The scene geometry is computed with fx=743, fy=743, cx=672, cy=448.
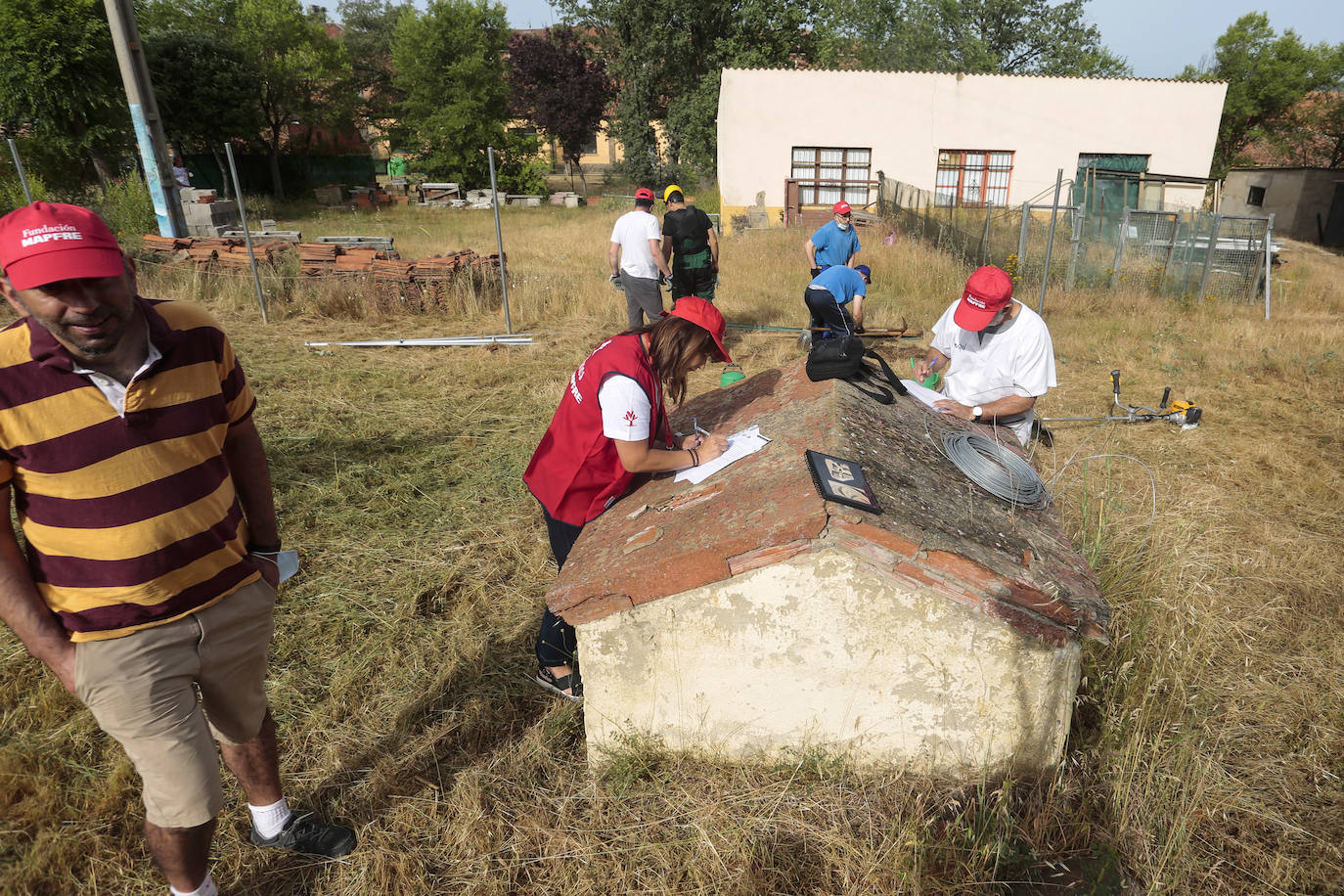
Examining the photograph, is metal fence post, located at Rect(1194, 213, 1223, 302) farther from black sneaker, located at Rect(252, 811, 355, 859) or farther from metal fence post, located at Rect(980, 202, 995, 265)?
black sneaker, located at Rect(252, 811, 355, 859)

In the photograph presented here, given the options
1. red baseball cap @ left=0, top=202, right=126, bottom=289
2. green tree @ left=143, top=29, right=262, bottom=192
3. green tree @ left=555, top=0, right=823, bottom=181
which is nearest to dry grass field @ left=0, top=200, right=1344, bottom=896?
red baseball cap @ left=0, top=202, right=126, bottom=289

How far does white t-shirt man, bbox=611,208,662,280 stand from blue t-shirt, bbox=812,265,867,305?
170 centimetres

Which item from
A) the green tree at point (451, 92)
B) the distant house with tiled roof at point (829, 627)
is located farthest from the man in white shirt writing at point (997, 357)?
the green tree at point (451, 92)

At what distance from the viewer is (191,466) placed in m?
1.98

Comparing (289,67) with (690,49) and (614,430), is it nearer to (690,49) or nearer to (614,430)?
(690,49)

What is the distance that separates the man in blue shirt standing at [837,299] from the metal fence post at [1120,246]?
6.80 meters

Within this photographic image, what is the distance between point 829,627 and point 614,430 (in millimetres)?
996

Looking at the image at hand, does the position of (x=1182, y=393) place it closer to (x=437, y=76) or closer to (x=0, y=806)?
(x=0, y=806)

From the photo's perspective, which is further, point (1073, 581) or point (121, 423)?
point (1073, 581)

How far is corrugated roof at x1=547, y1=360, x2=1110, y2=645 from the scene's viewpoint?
230 cm

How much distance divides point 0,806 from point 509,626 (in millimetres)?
1952

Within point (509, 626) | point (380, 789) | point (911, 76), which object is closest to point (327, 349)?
point (509, 626)

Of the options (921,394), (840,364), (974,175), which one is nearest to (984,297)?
(921,394)

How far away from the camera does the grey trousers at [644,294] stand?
7.62 metres
